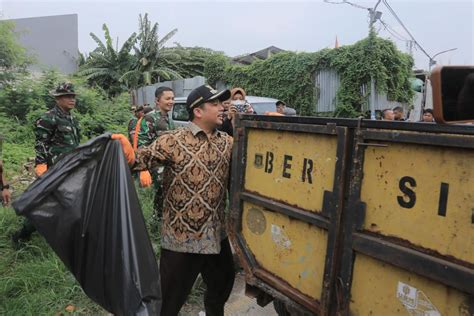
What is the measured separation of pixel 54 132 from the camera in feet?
12.8

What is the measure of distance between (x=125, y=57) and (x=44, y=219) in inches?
817

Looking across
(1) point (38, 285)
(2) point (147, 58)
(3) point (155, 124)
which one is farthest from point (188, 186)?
(2) point (147, 58)

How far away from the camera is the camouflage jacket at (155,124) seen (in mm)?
4289

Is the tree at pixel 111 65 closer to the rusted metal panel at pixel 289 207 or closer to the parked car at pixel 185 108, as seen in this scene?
the parked car at pixel 185 108

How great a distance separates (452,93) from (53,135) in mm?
3665

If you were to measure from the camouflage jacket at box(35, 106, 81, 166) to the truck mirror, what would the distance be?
3.43 meters

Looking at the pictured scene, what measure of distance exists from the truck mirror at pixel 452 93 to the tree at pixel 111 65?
66.7 feet

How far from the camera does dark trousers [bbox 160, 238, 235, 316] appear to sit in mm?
2357

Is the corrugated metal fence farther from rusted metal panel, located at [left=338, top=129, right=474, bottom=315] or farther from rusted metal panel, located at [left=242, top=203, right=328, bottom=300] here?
rusted metal panel, located at [left=338, top=129, right=474, bottom=315]

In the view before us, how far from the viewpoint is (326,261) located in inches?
71.3

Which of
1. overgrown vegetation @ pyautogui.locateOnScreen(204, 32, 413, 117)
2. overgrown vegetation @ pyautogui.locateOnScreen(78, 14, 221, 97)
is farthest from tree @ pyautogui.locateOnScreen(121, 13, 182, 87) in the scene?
overgrown vegetation @ pyautogui.locateOnScreen(204, 32, 413, 117)

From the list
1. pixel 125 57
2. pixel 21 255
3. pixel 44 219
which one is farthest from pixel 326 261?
pixel 125 57

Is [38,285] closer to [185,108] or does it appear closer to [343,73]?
[185,108]

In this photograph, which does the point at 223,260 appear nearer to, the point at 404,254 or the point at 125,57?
the point at 404,254
